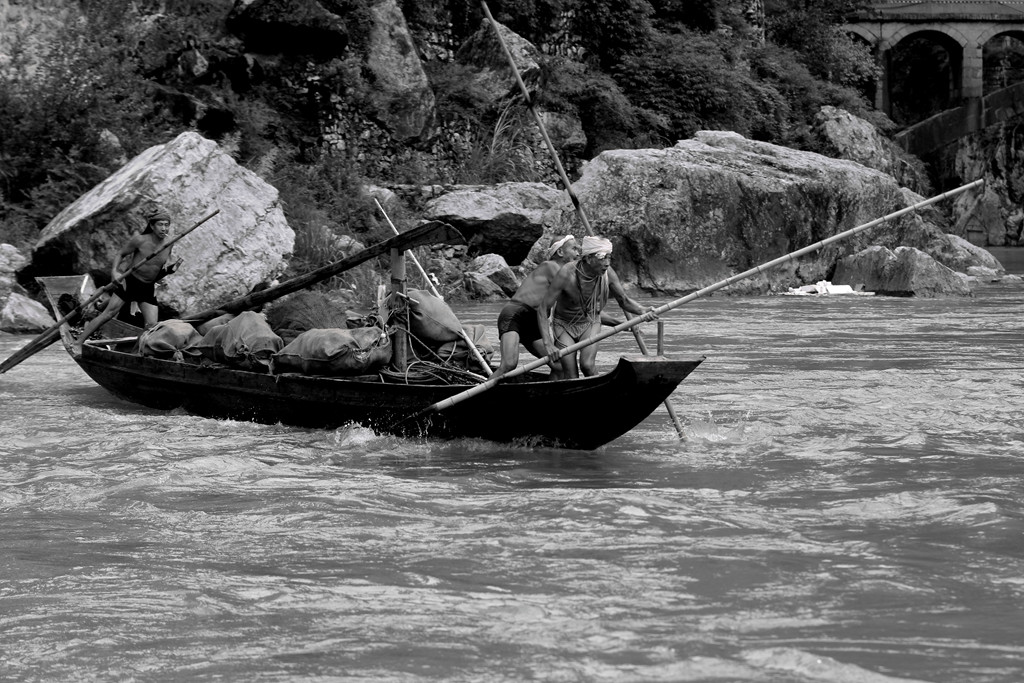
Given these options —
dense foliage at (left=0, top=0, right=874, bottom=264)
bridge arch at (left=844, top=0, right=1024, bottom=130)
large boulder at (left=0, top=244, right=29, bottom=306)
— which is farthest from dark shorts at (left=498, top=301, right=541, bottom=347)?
bridge arch at (left=844, top=0, right=1024, bottom=130)

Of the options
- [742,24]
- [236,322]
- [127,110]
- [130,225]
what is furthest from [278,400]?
[742,24]

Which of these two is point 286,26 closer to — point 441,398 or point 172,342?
point 172,342

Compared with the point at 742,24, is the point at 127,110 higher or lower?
lower

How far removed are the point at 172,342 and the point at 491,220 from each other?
10699 millimetres

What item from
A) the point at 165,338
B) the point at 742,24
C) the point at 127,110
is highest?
the point at 742,24

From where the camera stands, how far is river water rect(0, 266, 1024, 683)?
434 centimetres

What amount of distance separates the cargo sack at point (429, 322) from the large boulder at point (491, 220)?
36.8ft

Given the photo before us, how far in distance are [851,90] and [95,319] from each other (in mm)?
26603

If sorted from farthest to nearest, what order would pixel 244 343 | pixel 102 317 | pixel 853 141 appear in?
pixel 853 141
pixel 102 317
pixel 244 343

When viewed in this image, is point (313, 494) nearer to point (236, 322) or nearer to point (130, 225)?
point (236, 322)

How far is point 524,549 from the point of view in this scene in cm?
555

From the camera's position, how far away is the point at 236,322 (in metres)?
9.00

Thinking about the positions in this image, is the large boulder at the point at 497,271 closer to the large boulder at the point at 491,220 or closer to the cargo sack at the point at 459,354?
the large boulder at the point at 491,220

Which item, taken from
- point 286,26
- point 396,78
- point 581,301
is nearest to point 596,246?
point 581,301
